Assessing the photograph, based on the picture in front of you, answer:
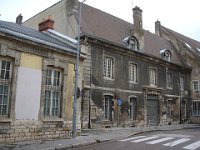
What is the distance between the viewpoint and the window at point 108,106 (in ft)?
60.2

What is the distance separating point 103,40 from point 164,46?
11.5 m

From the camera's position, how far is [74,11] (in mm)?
19328

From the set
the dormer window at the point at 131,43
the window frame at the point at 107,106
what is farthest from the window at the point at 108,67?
the dormer window at the point at 131,43

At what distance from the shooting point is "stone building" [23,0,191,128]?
17547 millimetres

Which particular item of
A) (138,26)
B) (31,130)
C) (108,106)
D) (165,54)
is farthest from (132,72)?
(31,130)

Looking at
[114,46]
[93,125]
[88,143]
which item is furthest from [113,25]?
[88,143]

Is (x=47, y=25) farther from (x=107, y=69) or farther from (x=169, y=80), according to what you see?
(x=169, y=80)

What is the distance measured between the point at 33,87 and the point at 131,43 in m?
11.4

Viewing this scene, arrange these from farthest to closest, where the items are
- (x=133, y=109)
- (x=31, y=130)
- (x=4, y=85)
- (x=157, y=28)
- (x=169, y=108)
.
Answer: (x=157, y=28) < (x=169, y=108) < (x=133, y=109) < (x=31, y=130) < (x=4, y=85)

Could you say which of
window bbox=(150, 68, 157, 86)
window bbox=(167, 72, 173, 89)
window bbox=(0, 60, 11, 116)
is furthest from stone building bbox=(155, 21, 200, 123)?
window bbox=(0, 60, 11, 116)

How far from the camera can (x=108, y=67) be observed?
62.6 ft

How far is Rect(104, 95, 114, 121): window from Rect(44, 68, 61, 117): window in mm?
5751

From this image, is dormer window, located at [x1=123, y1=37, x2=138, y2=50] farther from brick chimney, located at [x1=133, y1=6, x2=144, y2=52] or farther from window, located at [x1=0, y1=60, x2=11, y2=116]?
window, located at [x1=0, y1=60, x2=11, y2=116]

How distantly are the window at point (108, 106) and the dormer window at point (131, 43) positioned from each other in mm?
4916
